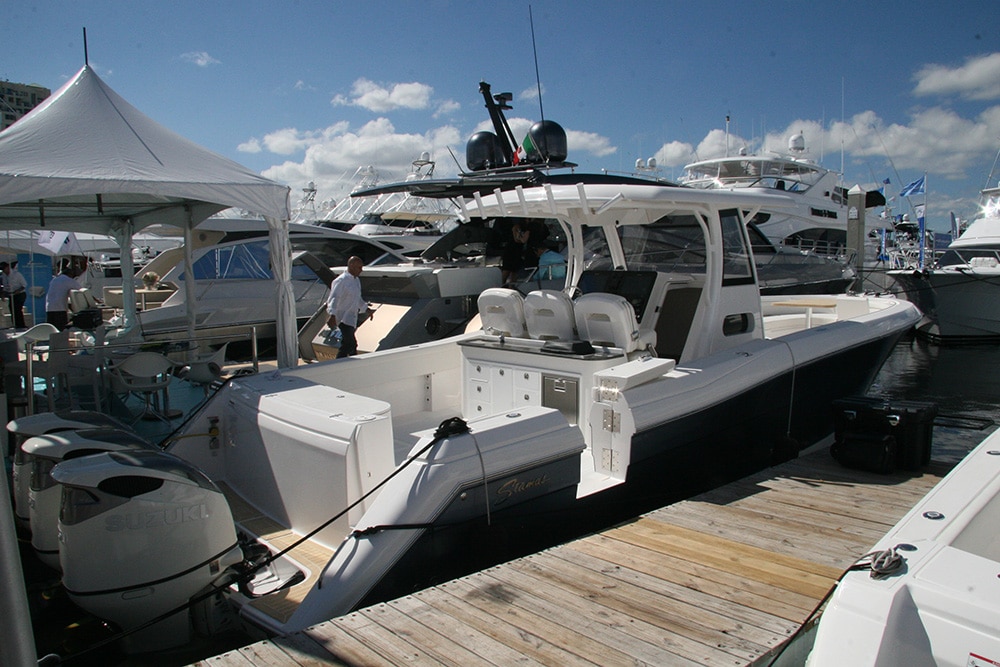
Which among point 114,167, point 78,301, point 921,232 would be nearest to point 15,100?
point 114,167

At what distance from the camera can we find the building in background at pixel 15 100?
6.48 meters

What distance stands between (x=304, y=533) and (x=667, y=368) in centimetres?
240

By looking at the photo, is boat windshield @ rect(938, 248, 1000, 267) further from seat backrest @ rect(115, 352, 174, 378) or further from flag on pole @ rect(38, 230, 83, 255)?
flag on pole @ rect(38, 230, 83, 255)

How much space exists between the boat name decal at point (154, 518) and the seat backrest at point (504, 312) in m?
2.79

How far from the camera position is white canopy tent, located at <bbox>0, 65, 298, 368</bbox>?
5.18 m

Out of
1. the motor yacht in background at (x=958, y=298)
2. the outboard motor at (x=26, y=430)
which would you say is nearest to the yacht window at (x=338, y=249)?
the outboard motor at (x=26, y=430)

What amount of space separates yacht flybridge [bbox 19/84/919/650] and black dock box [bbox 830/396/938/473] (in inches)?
18.7

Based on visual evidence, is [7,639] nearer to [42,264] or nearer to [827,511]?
[827,511]

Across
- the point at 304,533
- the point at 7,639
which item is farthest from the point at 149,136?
the point at 7,639

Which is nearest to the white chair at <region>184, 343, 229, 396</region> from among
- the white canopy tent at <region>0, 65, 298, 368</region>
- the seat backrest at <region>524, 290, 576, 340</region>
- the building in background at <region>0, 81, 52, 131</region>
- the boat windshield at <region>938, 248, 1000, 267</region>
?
the white canopy tent at <region>0, 65, 298, 368</region>

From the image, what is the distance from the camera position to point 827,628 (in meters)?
2.10

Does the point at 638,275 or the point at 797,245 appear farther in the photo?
the point at 797,245

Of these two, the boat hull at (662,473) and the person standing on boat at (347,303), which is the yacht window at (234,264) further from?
the boat hull at (662,473)

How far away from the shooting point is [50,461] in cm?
335
